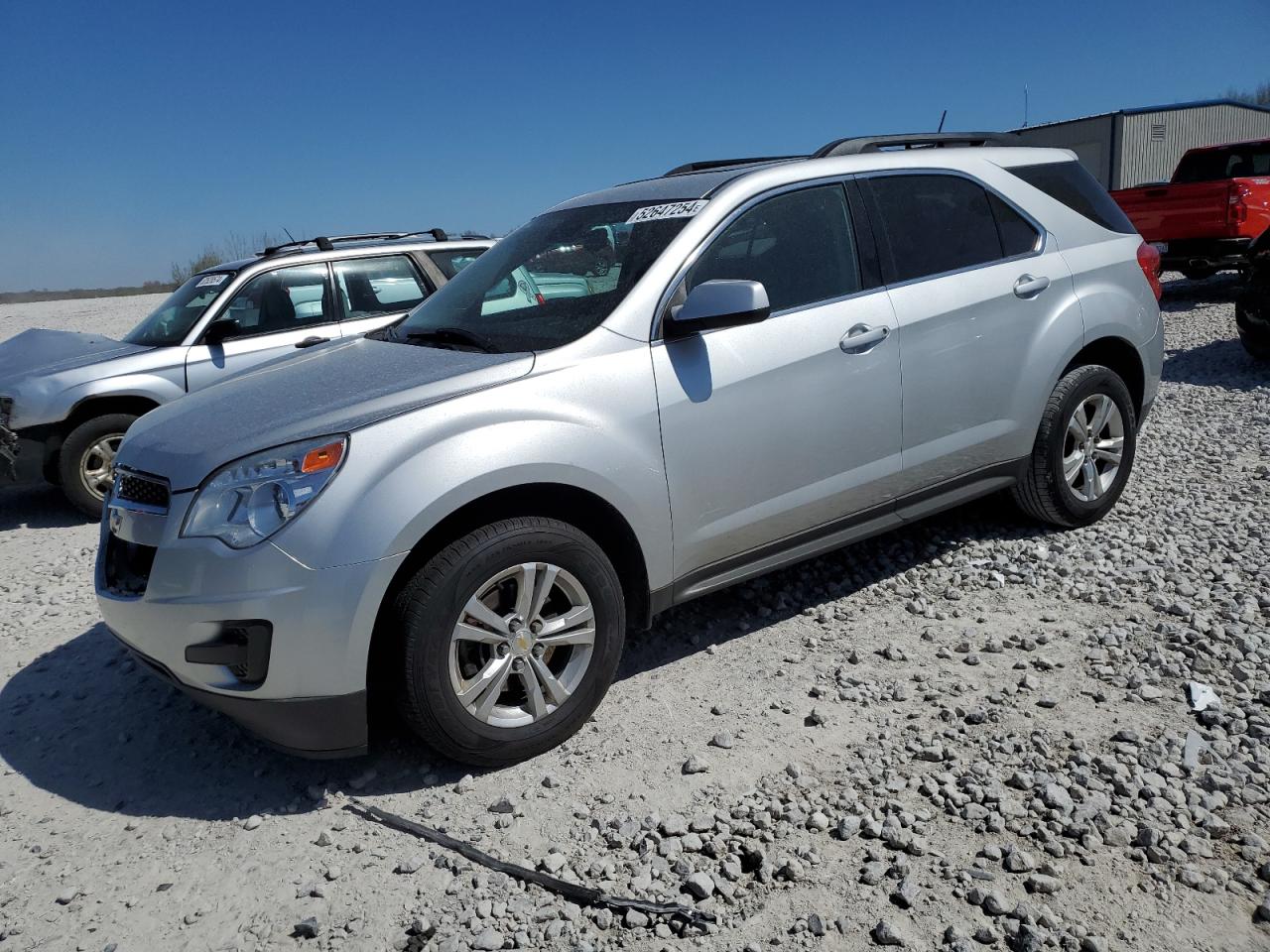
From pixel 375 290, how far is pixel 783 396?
14.8 ft

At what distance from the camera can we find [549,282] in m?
3.83

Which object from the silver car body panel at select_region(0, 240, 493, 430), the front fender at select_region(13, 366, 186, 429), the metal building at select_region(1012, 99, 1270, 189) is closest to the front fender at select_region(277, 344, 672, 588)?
the silver car body panel at select_region(0, 240, 493, 430)

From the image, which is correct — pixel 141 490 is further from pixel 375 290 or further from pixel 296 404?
pixel 375 290

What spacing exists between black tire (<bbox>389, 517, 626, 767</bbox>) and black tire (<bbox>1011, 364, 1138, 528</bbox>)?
237 centimetres

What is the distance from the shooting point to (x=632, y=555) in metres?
3.41

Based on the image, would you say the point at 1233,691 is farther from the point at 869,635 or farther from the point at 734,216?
the point at 734,216

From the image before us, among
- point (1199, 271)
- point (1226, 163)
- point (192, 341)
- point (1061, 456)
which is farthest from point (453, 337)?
point (1226, 163)

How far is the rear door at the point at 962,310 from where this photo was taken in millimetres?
4016

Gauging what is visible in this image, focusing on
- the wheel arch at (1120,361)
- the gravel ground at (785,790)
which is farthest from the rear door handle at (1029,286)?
the gravel ground at (785,790)

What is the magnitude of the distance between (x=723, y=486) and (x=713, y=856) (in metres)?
1.30

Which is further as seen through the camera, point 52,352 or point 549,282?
point 52,352

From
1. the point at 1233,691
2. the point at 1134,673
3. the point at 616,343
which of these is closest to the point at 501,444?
the point at 616,343

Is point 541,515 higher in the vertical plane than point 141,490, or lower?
lower

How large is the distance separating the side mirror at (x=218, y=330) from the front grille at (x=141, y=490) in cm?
371
